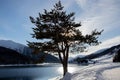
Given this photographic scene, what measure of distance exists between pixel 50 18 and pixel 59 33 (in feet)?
10.5

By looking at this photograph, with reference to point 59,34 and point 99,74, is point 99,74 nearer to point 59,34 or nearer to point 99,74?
point 99,74

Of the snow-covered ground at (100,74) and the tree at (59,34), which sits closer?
the snow-covered ground at (100,74)

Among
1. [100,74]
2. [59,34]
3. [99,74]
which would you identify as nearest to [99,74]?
[99,74]

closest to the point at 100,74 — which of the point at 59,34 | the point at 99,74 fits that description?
the point at 99,74

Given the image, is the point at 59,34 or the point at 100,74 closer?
the point at 100,74

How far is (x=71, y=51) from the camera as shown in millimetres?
38438

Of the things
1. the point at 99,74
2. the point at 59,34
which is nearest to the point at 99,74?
the point at 99,74

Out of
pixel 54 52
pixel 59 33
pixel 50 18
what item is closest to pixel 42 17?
pixel 50 18

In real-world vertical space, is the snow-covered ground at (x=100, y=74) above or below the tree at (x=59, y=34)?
below

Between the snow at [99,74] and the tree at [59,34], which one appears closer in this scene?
the snow at [99,74]

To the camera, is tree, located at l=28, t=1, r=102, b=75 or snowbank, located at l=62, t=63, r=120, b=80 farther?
tree, located at l=28, t=1, r=102, b=75

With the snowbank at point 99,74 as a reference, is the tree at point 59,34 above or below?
above

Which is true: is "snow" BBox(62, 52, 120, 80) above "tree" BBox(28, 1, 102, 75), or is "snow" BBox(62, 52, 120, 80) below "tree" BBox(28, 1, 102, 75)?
below

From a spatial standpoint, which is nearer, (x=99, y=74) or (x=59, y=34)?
(x=99, y=74)
